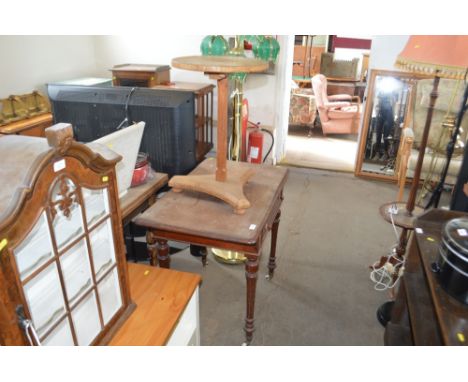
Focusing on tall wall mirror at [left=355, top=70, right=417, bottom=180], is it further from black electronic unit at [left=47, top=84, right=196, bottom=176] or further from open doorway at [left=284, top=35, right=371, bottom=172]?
black electronic unit at [left=47, top=84, right=196, bottom=176]

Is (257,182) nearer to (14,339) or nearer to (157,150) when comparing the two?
(157,150)

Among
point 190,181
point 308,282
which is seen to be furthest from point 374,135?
point 190,181

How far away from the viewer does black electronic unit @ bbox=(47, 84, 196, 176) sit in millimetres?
1725

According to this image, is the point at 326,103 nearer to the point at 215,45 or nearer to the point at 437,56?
the point at 215,45

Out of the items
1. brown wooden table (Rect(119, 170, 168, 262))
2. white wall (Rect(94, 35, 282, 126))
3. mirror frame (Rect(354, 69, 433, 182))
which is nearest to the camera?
brown wooden table (Rect(119, 170, 168, 262))

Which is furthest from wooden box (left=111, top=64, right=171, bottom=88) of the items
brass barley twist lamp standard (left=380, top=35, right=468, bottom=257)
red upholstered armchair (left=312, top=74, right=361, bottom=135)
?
red upholstered armchair (left=312, top=74, right=361, bottom=135)

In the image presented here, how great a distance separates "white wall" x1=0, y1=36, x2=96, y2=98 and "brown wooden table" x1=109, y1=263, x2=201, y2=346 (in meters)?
2.79

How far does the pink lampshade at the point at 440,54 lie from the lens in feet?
4.90

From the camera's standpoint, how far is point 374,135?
13.3 ft

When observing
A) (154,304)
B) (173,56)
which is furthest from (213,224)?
(173,56)

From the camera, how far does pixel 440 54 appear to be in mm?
1547

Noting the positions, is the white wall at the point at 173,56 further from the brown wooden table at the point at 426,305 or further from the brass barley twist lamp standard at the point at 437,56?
the brown wooden table at the point at 426,305

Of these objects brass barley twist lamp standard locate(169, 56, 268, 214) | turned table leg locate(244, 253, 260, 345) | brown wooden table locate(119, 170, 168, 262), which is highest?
brass barley twist lamp standard locate(169, 56, 268, 214)

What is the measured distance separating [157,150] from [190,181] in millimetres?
234
